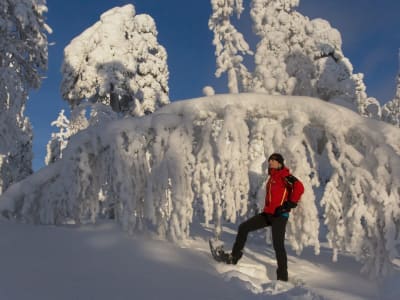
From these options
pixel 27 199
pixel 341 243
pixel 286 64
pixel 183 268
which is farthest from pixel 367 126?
pixel 286 64

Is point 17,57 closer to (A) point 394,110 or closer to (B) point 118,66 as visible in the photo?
(B) point 118,66

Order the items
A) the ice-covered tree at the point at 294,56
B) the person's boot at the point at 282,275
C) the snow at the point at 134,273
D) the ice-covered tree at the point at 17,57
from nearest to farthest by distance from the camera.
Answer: the snow at the point at 134,273 → the person's boot at the point at 282,275 → the ice-covered tree at the point at 17,57 → the ice-covered tree at the point at 294,56

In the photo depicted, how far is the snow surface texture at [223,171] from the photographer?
512 cm

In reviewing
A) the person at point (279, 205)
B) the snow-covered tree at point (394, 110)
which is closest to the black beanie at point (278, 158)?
the person at point (279, 205)

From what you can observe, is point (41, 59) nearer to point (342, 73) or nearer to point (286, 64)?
point (286, 64)

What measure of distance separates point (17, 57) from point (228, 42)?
7068 millimetres

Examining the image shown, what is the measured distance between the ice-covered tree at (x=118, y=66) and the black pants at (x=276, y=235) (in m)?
13.4

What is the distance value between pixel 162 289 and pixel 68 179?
2915mm

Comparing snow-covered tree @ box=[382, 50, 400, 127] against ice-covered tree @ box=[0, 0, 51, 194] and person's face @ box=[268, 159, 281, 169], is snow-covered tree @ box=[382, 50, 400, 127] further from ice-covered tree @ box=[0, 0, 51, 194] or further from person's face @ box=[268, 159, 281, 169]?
person's face @ box=[268, 159, 281, 169]

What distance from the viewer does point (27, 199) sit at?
5.98 meters

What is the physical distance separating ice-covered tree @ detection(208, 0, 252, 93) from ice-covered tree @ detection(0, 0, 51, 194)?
5891 millimetres

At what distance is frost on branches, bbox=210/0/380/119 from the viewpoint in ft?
43.7

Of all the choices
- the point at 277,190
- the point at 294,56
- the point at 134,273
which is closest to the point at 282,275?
the point at 277,190

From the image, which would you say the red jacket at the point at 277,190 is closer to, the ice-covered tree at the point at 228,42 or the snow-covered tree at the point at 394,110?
the ice-covered tree at the point at 228,42
